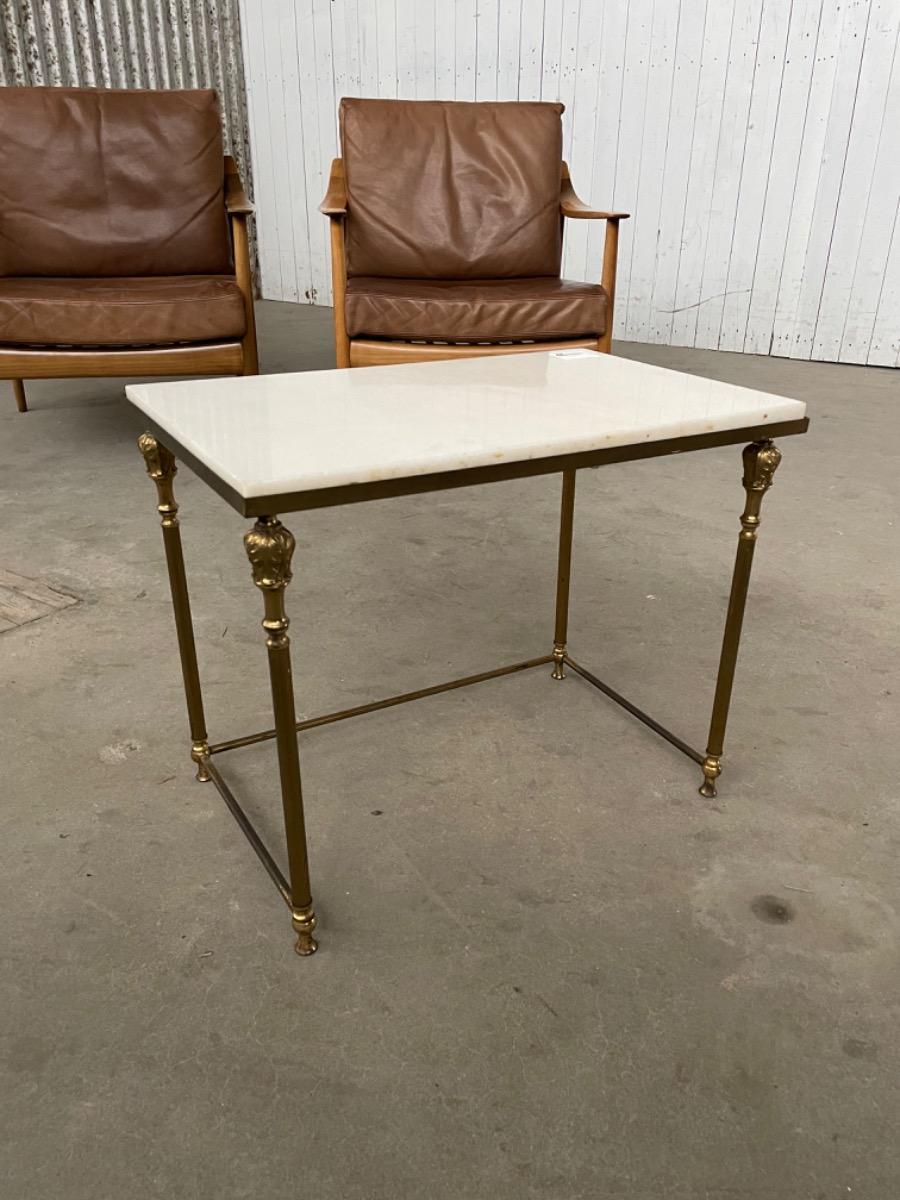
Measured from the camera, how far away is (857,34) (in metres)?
3.71

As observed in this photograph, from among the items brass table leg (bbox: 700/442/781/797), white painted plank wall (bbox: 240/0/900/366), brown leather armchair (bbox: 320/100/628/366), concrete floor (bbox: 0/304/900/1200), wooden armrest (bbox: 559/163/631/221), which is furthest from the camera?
white painted plank wall (bbox: 240/0/900/366)

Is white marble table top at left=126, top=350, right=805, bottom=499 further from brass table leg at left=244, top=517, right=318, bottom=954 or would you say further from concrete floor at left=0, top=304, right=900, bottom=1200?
concrete floor at left=0, top=304, right=900, bottom=1200

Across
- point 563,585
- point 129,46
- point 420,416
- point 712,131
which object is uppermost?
point 129,46

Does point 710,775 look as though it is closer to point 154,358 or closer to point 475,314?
point 475,314

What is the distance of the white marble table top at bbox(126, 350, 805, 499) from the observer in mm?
939

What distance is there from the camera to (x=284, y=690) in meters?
0.98

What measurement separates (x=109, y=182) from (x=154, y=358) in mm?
815

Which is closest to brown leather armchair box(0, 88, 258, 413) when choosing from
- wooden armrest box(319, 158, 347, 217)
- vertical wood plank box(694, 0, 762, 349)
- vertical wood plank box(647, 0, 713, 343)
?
wooden armrest box(319, 158, 347, 217)

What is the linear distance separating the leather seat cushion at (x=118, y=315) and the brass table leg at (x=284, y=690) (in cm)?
189

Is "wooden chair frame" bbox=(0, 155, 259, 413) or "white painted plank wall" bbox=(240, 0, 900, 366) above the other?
"white painted plank wall" bbox=(240, 0, 900, 366)

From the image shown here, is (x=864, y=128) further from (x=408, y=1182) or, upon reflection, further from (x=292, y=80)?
(x=408, y=1182)

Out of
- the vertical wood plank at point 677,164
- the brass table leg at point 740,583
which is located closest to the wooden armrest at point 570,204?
the vertical wood plank at point 677,164

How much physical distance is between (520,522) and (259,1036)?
5.29 ft

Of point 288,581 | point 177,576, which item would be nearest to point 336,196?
point 177,576
